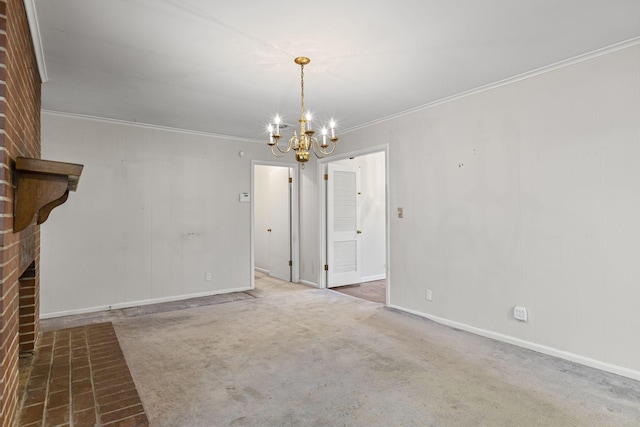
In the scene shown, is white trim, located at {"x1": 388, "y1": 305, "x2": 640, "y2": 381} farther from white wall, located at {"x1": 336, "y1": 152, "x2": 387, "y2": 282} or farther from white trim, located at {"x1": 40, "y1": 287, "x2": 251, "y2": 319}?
white trim, located at {"x1": 40, "y1": 287, "x2": 251, "y2": 319}

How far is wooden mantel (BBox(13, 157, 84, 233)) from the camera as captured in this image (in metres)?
1.80

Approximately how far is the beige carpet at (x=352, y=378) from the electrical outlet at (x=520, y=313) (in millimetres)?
282

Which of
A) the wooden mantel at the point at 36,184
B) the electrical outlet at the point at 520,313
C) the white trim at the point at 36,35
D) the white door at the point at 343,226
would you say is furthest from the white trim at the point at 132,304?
the electrical outlet at the point at 520,313

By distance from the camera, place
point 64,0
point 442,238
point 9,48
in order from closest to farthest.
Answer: point 9,48
point 64,0
point 442,238

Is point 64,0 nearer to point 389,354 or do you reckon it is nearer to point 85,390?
point 85,390

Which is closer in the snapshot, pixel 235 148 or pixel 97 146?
pixel 97 146

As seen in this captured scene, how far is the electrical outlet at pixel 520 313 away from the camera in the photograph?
3.22 m

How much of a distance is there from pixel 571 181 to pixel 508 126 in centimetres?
77

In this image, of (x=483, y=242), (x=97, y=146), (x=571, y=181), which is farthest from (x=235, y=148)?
(x=571, y=181)

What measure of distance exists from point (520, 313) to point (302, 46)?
3.02m

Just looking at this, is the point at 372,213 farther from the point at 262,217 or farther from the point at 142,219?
the point at 142,219

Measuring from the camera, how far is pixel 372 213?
6.57 meters

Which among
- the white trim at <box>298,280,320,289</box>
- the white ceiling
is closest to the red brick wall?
the white ceiling

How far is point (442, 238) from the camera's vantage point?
3941 mm
